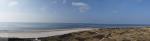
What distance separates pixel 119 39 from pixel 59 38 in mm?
12221

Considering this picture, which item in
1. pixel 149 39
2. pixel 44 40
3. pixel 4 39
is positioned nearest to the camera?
pixel 4 39

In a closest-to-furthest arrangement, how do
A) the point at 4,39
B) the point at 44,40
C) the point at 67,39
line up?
the point at 4,39
the point at 44,40
the point at 67,39

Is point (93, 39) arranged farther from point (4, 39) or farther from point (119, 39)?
point (4, 39)

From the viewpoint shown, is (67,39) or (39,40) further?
(67,39)

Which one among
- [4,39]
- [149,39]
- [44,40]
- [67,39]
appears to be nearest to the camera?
[4,39]

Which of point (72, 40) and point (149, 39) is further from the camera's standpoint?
point (149, 39)

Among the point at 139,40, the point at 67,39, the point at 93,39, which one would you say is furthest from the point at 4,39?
the point at 139,40

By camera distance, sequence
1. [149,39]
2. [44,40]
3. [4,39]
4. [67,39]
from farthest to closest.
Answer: [149,39]
[67,39]
[44,40]
[4,39]

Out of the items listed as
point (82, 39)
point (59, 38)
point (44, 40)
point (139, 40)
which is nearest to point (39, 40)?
point (44, 40)

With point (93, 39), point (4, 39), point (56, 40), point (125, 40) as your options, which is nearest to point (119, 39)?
point (125, 40)

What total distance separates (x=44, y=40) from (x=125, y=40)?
634 inches

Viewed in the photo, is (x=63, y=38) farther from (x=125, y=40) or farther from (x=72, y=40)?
(x=125, y=40)

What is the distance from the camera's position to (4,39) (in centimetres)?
4150

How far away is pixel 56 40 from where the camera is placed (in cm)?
4638
